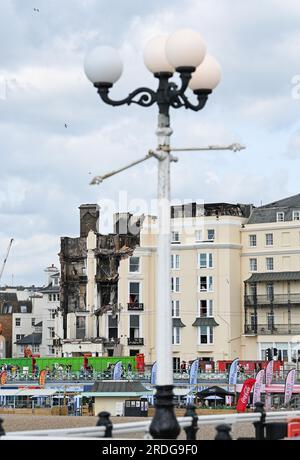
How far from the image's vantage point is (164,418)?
14.8m

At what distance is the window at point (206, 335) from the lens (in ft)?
284

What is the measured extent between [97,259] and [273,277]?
19.2 metres

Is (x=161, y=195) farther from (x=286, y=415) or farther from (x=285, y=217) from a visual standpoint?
(x=285, y=217)

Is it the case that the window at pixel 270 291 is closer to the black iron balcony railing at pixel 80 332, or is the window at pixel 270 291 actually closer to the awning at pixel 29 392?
the black iron balcony railing at pixel 80 332

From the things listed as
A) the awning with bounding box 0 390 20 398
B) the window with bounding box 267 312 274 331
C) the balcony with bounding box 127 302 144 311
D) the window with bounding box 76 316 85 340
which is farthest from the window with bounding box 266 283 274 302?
the awning with bounding box 0 390 20 398

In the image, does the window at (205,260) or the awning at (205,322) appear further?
the window at (205,260)

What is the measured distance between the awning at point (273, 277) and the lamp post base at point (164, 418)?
7018 cm

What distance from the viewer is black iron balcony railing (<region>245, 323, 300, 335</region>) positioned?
84125mm

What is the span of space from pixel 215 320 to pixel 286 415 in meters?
66.1

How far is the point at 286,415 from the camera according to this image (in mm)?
20172

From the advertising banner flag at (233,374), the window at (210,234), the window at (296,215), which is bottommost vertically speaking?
the advertising banner flag at (233,374)

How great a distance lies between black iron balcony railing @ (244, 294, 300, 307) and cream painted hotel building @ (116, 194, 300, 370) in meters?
0.07

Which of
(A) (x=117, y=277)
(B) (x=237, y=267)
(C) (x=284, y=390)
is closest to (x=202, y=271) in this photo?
(B) (x=237, y=267)

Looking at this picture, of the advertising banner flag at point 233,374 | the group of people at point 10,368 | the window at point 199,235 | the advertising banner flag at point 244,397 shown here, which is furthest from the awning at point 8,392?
the window at point 199,235
